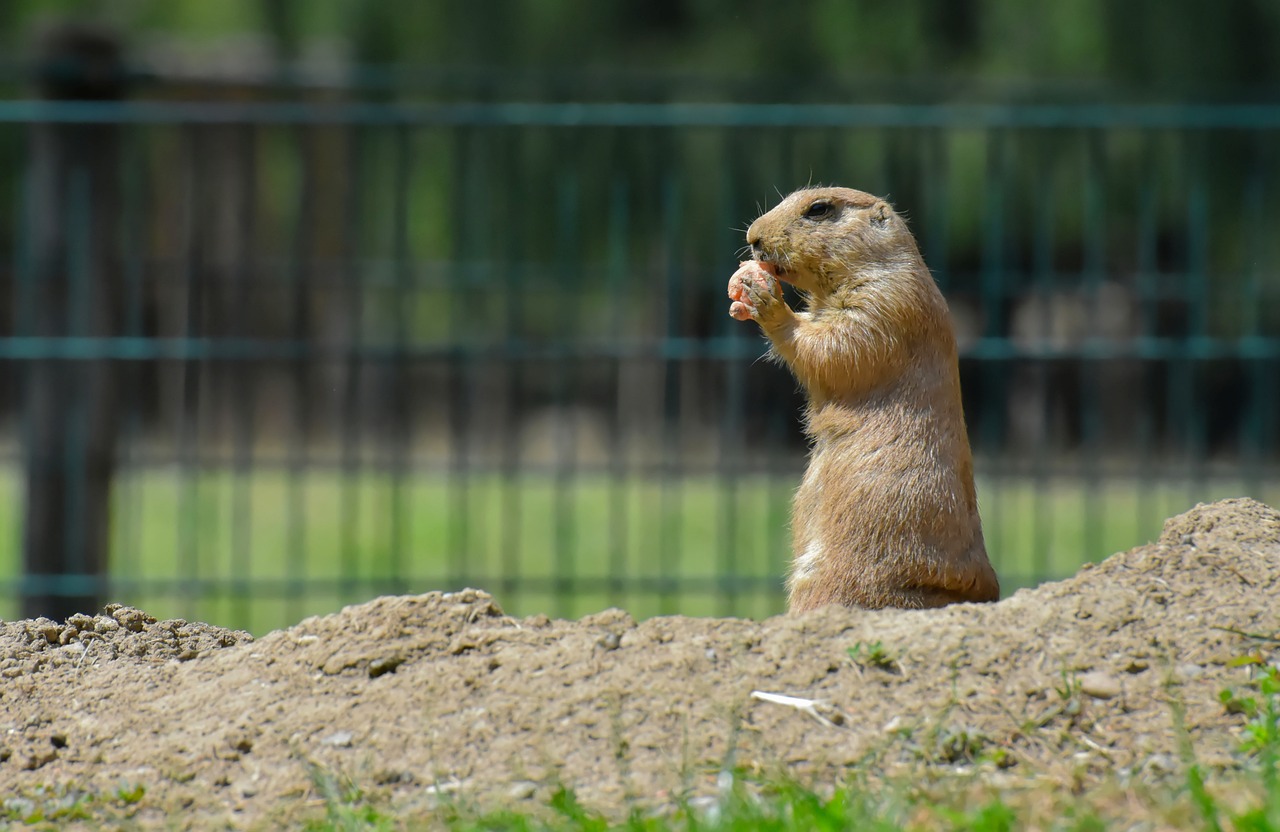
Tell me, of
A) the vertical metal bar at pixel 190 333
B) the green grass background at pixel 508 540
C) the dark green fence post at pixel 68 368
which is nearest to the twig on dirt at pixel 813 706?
the green grass background at pixel 508 540

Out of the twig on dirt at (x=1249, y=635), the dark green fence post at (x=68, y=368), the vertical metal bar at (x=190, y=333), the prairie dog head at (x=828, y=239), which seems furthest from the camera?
the vertical metal bar at (x=190, y=333)

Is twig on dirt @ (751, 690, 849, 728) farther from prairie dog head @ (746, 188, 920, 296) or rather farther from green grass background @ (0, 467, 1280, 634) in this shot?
green grass background @ (0, 467, 1280, 634)

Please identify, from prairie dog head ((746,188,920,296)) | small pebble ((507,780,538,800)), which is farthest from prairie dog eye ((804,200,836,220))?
small pebble ((507,780,538,800))

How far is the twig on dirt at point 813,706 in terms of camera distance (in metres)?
3.30

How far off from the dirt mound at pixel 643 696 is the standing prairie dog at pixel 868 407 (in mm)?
274

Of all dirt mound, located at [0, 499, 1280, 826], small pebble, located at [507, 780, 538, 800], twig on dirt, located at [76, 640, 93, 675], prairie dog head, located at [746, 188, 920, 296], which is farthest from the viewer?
prairie dog head, located at [746, 188, 920, 296]

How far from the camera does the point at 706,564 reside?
11.0m

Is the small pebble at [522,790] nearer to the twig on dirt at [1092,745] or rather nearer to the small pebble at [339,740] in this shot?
the small pebble at [339,740]

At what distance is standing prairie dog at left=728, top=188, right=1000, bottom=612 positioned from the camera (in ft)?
13.0

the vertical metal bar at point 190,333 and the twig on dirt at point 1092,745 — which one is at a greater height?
the vertical metal bar at point 190,333

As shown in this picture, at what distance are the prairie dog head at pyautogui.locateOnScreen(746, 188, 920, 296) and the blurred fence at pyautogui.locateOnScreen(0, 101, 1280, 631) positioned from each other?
221cm

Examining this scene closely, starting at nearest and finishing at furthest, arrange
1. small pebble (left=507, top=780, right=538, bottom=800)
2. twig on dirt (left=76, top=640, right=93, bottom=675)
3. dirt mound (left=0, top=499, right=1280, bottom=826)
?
1. small pebble (left=507, top=780, right=538, bottom=800)
2. dirt mound (left=0, top=499, right=1280, bottom=826)
3. twig on dirt (left=76, top=640, right=93, bottom=675)

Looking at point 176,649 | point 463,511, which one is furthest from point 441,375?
point 176,649

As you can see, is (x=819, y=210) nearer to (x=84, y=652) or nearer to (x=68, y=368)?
(x=84, y=652)
